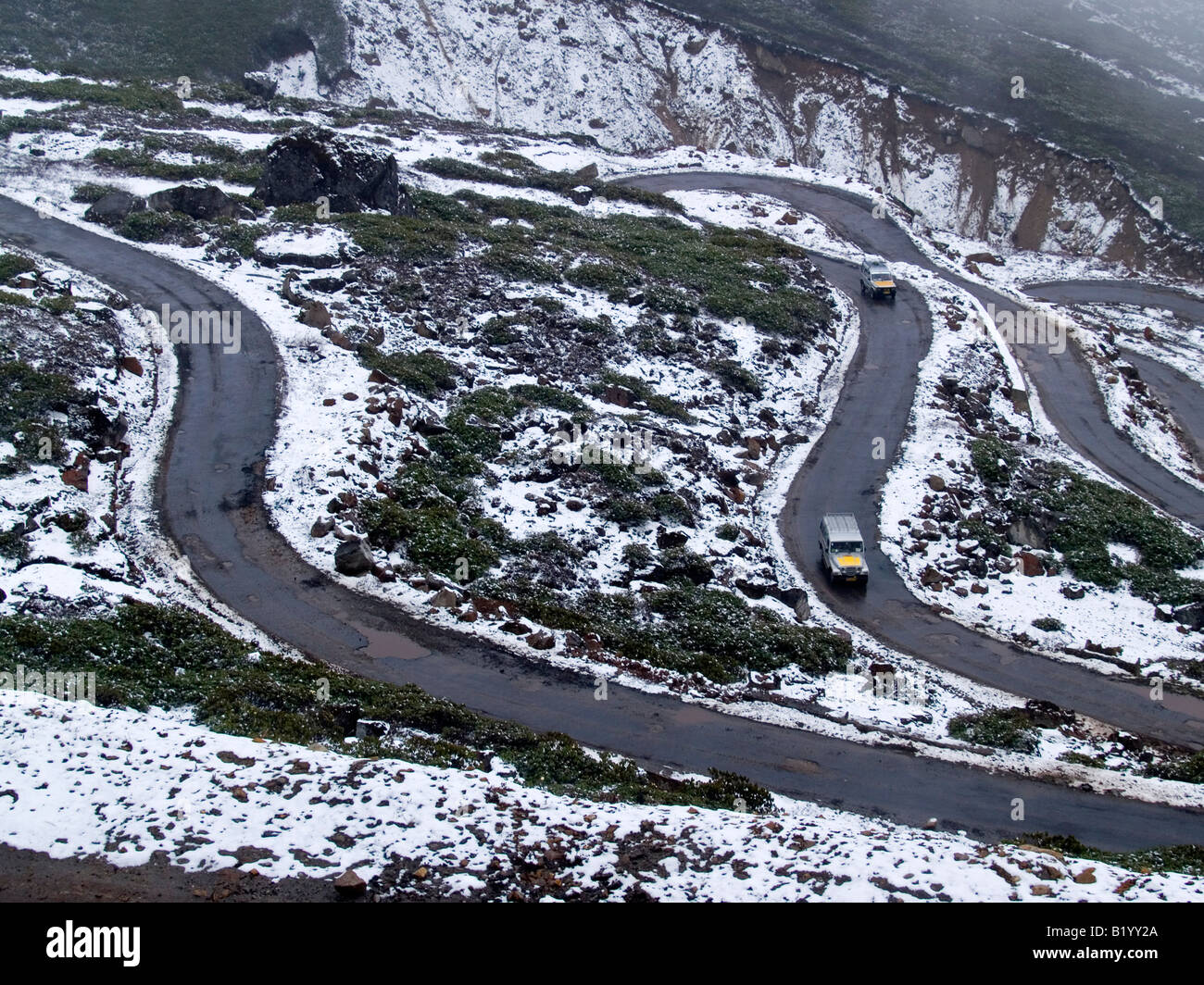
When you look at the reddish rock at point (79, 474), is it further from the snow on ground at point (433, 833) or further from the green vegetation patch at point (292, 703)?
the snow on ground at point (433, 833)

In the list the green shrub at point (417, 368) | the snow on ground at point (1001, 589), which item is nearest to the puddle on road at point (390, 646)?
the green shrub at point (417, 368)

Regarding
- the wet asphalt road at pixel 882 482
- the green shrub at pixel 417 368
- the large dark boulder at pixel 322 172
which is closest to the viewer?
the wet asphalt road at pixel 882 482

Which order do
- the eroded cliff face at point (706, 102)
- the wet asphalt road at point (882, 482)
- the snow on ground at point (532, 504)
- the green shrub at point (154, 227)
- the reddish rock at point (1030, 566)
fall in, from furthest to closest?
the eroded cliff face at point (706, 102) < the green shrub at point (154, 227) < the reddish rock at point (1030, 566) < the wet asphalt road at point (882, 482) < the snow on ground at point (532, 504)

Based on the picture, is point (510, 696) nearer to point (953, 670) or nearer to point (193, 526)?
point (193, 526)

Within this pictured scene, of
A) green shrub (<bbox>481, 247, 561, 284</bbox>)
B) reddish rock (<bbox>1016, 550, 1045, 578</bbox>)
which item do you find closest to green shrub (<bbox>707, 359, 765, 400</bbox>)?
green shrub (<bbox>481, 247, 561, 284</bbox>)

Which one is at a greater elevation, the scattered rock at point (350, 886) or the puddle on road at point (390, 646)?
the puddle on road at point (390, 646)

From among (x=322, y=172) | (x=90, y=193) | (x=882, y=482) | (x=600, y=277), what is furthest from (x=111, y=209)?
A: (x=882, y=482)
